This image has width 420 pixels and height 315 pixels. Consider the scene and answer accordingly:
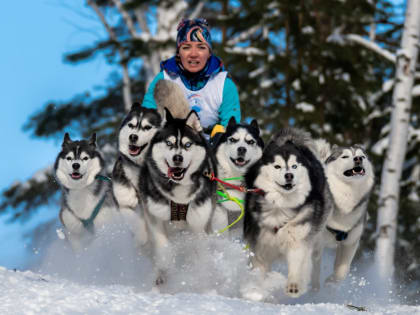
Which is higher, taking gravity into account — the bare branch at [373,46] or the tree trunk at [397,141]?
the bare branch at [373,46]

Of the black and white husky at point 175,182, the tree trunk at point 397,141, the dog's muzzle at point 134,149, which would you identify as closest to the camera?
the black and white husky at point 175,182

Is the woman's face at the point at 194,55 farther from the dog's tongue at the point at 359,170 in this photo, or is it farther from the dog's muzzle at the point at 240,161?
the dog's tongue at the point at 359,170

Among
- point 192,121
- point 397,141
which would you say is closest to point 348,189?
point 192,121

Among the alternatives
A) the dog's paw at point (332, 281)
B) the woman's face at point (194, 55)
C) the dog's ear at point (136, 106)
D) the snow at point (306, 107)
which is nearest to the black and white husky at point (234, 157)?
the dog's ear at point (136, 106)

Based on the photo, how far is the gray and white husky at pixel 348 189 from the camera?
14.5ft

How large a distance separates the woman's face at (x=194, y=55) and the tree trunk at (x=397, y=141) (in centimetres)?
504

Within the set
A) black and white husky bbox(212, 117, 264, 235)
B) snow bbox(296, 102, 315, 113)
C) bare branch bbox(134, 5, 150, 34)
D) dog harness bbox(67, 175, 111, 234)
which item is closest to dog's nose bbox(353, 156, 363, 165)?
black and white husky bbox(212, 117, 264, 235)

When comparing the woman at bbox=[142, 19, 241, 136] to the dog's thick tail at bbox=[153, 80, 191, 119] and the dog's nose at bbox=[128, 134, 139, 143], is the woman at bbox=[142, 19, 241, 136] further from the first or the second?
the dog's nose at bbox=[128, 134, 139, 143]

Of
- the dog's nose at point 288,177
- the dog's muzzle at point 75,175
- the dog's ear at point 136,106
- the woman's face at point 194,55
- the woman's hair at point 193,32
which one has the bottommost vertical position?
the dog's muzzle at point 75,175

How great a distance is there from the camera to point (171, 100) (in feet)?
14.3

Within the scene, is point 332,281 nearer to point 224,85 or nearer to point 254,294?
point 254,294

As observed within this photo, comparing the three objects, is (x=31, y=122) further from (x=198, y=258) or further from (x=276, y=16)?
(x=198, y=258)

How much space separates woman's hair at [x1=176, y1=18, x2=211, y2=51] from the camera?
5.05m

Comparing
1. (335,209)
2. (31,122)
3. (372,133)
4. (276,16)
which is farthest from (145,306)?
(31,122)
